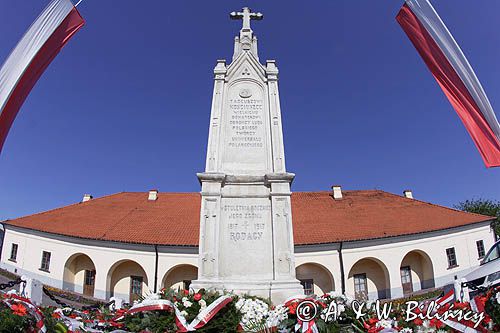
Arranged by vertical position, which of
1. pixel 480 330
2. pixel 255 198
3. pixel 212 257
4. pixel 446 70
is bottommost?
pixel 480 330

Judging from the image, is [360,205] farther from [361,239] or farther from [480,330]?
[480,330]

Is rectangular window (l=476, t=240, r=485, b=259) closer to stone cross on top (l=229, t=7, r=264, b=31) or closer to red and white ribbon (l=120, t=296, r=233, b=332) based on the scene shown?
stone cross on top (l=229, t=7, r=264, b=31)

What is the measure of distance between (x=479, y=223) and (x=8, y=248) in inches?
1544

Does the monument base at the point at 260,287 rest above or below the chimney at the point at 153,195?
below

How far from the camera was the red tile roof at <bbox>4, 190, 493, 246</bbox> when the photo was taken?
24031mm

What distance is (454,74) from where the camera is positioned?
6.53 metres

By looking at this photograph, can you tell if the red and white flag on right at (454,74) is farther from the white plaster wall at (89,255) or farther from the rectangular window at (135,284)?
the rectangular window at (135,284)

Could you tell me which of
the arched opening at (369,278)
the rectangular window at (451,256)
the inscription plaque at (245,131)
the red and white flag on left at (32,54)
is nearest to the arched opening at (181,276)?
the arched opening at (369,278)

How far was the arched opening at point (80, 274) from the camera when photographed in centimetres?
2511

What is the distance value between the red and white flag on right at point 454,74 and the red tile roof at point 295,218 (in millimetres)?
17565

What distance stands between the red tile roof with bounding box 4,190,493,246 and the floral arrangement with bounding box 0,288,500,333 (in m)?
17.7

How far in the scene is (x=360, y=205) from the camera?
94.9 feet

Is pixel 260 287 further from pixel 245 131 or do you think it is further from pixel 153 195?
pixel 153 195

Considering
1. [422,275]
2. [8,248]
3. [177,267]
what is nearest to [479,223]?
[422,275]
